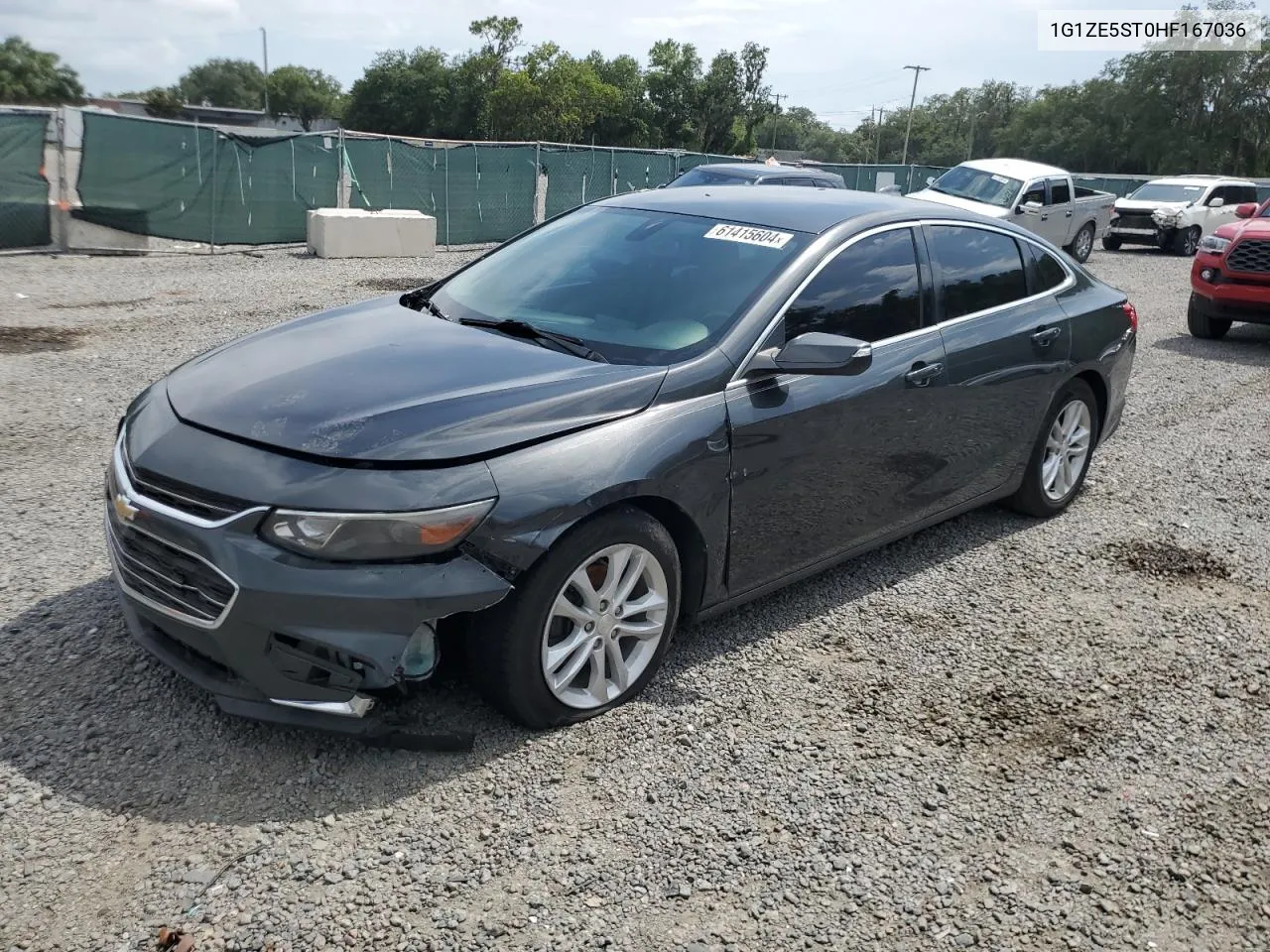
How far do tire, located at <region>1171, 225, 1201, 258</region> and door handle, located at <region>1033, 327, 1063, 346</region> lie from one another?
2213 cm

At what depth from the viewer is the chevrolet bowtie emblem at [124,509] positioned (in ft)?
10.5

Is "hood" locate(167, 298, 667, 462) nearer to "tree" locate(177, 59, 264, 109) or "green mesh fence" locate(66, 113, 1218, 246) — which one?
"green mesh fence" locate(66, 113, 1218, 246)

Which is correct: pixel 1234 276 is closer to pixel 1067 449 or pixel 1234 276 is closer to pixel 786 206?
pixel 1067 449

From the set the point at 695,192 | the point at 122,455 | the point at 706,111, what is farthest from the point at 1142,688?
the point at 706,111

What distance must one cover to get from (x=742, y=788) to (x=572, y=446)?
46.1 inches

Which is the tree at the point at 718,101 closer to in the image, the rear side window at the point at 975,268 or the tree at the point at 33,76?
the tree at the point at 33,76

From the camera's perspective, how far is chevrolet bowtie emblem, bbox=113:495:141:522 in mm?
3195

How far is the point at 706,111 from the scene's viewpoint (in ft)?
324

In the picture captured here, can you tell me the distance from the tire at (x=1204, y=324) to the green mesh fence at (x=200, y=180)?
1369cm

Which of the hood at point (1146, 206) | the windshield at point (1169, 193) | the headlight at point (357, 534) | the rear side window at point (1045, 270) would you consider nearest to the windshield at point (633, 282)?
the headlight at point (357, 534)

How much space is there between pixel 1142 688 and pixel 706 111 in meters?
101

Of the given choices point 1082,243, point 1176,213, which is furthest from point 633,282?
point 1176,213

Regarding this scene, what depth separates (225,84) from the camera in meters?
141

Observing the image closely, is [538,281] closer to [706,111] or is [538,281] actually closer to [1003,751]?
[1003,751]
